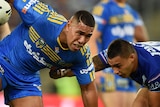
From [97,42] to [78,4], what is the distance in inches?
225

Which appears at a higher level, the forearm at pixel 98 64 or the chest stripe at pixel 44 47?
the chest stripe at pixel 44 47

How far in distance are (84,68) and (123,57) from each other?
0.40 m

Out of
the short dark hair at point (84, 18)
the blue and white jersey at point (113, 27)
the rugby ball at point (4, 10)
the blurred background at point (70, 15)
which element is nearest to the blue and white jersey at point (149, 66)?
the short dark hair at point (84, 18)

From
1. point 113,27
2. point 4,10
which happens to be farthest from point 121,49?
point 113,27

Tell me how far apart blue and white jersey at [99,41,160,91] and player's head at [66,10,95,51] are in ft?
2.16

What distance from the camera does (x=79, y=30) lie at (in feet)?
21.1

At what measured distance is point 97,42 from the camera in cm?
920

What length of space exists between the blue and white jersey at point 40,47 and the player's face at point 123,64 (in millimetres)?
238

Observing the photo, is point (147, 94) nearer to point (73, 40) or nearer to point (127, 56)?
point (127, 56)

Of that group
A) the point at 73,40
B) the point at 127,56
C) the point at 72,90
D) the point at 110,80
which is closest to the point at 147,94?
the point at 127,56

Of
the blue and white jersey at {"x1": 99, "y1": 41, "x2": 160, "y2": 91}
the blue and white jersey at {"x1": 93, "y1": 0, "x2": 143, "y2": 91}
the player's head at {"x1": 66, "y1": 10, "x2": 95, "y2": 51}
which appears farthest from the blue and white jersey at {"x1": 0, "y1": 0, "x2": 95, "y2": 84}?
the blue and white jersey at {"x1": 93, "y1": 0, "x2": 143, "y2": 91}

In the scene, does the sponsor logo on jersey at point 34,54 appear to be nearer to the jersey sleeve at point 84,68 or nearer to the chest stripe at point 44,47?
the chest stripe at point 44,47

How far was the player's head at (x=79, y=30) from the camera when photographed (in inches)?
253

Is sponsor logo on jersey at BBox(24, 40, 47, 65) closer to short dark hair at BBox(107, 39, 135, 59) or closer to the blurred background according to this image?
short dark hair at BBox(107, 39, 135, 59)
